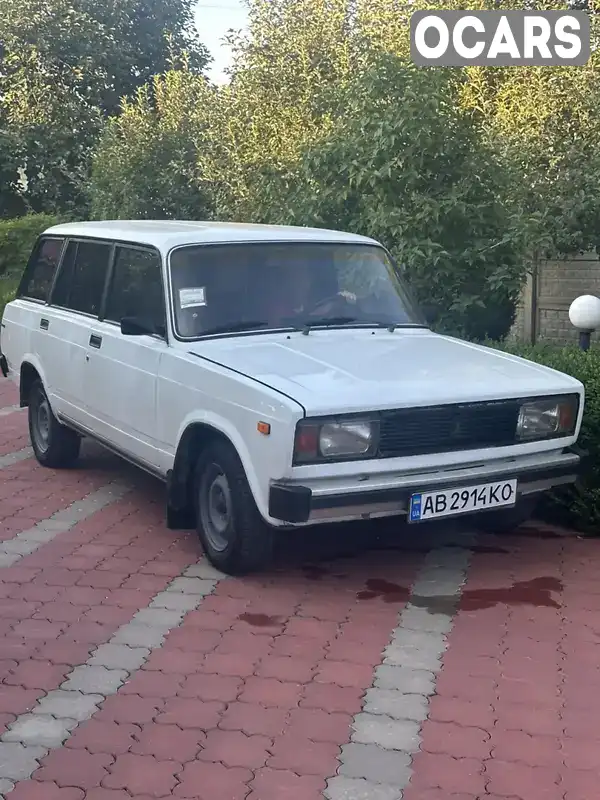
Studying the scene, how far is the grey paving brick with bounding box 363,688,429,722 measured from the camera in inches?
148

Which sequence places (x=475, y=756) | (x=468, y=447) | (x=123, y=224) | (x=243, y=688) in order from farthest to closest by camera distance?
(x=123, y=224) → (x=468, y=447) → (x=243, y=688) → (x=475, y=756)

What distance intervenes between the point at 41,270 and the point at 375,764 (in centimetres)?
558

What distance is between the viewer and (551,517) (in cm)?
627

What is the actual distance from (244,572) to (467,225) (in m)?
5.12

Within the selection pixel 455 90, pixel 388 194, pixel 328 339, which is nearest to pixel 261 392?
pixel 328 339

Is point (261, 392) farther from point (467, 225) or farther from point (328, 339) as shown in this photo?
point (467, 225)

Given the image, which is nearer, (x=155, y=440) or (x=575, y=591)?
(x=575, y=591)

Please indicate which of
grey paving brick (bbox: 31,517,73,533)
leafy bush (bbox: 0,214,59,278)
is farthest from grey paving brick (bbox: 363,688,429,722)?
leafy bush (bbox: 0,214,59,278)

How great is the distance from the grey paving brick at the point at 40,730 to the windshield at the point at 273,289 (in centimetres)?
246

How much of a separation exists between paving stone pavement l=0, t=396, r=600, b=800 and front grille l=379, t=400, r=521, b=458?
79cm

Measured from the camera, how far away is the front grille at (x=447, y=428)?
4.71 metres

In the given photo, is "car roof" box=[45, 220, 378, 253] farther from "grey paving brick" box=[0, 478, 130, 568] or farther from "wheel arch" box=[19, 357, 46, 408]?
"grey paving brick" box=[0, 478, 130, 568]

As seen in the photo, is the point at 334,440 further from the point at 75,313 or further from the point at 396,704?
the point at 75,313

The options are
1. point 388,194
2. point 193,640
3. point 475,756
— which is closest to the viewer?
point 475,756
